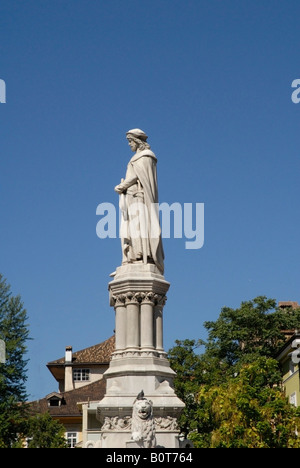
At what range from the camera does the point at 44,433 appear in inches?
1934

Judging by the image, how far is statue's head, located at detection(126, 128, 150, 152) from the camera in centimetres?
2605

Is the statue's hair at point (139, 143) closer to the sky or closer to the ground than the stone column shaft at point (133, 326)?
closer to the sky

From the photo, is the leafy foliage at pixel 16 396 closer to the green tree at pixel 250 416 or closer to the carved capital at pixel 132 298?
the green tree at pixel 250 416

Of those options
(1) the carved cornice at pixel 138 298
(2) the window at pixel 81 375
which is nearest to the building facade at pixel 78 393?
(2) the window at pixel 81 375

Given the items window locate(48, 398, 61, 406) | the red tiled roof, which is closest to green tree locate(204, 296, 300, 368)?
window locate(48, 398, 61, 406)

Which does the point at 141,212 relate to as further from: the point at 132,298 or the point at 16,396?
the point at 16,396

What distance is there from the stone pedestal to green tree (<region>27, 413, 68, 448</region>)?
83.4 ft

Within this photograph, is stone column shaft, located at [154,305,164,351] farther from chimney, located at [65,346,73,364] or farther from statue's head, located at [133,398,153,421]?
chimney, located at [65,346,73,364]

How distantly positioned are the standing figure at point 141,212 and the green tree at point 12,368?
27299 millimetres

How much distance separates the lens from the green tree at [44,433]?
157ft

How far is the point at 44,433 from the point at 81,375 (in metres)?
31.8

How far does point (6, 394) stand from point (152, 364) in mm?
31268
